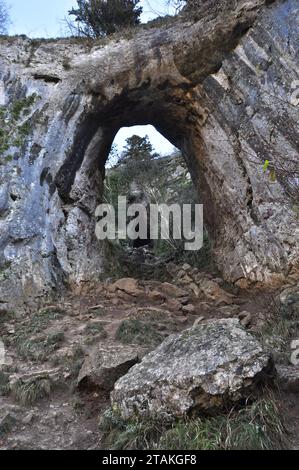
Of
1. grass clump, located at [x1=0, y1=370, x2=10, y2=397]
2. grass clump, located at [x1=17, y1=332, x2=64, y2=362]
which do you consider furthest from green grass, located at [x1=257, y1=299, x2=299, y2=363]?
grass clump, located at [x1=0, y1=370, x2=10, y2=397]

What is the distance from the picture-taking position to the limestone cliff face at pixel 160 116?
802cm

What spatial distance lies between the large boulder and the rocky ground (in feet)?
1.27

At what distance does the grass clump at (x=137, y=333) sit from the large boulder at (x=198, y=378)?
62.5 inches

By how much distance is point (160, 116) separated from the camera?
34.3 feet

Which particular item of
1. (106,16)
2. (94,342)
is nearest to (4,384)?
(94,342)

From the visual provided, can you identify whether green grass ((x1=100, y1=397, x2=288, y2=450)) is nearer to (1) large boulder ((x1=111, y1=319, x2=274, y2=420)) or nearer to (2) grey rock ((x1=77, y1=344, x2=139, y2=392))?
(1) large boulder ((x1=111, y1=319, x2=274, y2=420))

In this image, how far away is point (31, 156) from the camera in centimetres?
877

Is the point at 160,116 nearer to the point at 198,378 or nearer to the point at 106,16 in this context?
the point at 106,16

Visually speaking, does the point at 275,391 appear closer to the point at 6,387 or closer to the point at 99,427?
the point at 99,427

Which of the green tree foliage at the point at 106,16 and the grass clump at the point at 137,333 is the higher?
the green tree foliage at the point at 106,16

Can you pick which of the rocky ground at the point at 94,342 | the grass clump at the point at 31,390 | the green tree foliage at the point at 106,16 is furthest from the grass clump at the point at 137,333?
the green tree foliage at the point at 106,16

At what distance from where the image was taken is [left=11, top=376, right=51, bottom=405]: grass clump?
4.92 m

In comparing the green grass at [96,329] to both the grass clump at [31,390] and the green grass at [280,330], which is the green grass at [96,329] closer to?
the grass clump at [31,390]

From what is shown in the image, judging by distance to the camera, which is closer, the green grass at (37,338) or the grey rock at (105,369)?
the grey rock at (105,369)
